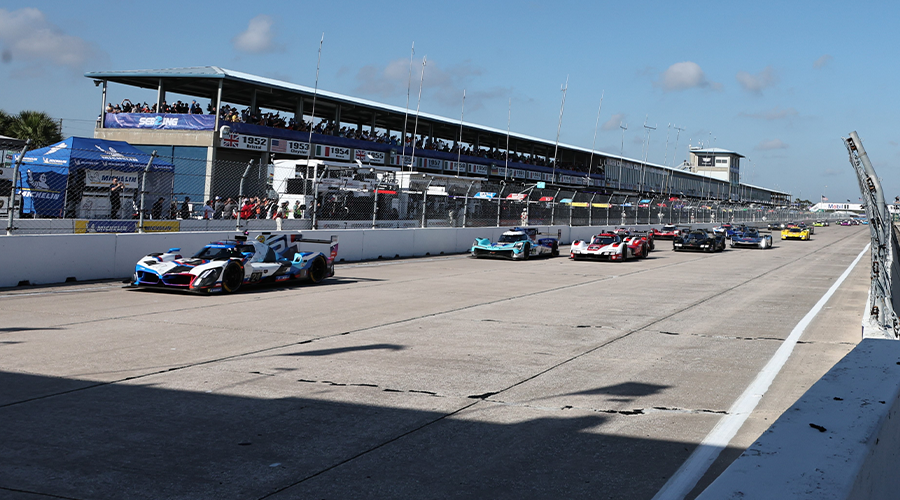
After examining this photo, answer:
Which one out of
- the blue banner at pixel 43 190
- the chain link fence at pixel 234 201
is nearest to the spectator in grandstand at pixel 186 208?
the chain link fence at pixel 234 201

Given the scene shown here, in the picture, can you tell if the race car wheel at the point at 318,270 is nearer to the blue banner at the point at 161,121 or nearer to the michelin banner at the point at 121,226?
the michelin banner at the point at 121,226

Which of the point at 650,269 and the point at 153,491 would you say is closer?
the point at 153,491

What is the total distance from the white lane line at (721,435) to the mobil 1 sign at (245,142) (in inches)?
1269

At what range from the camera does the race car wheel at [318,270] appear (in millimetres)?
15933

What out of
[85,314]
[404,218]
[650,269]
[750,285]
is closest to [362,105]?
[404,218]

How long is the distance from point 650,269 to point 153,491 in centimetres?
2097

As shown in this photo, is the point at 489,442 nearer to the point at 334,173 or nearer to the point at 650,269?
the point at 650,269

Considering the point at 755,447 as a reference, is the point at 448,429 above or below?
below

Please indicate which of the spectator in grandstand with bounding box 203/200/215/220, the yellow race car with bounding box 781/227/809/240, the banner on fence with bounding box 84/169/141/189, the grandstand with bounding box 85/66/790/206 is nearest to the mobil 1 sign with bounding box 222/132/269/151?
the grandstand with bounding box 85/66/790/206

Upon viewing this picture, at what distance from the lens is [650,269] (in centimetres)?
2361

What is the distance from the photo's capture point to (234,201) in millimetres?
19688

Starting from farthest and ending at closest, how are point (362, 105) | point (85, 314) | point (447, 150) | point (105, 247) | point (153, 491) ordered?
point (447, 150) < point (362, 105) < point (105, 247) < point (85, 314) < point (153, 491)

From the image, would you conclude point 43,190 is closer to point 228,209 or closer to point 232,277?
point 228,209

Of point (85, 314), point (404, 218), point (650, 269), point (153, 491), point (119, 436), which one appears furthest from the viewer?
point (404, 218)
